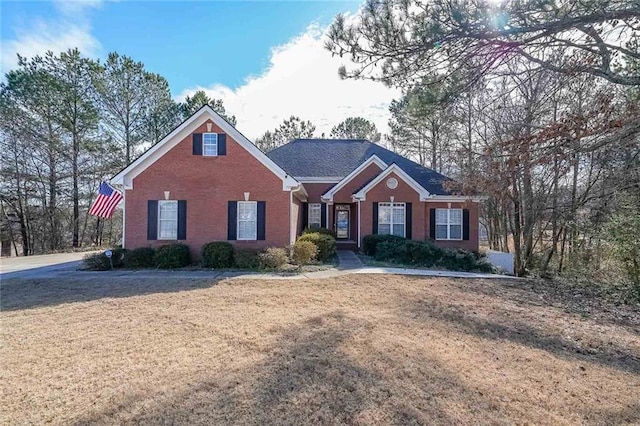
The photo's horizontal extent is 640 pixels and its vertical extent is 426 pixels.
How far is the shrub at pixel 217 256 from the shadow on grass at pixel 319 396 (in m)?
8.72

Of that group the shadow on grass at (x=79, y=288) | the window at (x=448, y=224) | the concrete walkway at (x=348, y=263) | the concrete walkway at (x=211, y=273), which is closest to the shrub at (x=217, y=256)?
the concrete walkway at (x=211, y=273)

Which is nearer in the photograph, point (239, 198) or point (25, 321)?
point (25, 321)

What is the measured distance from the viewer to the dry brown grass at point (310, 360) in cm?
358

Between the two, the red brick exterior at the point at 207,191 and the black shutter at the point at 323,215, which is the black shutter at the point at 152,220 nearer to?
the red brick exterior at the point at 207,191

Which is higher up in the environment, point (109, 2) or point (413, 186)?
point (109, 2)

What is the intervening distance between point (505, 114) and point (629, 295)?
8.91 meters

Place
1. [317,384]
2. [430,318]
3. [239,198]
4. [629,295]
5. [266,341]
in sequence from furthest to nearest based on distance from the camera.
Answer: [239,198] < [629,295] < [430,318] < [266,341] < [317,384]

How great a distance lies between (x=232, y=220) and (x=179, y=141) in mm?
4060

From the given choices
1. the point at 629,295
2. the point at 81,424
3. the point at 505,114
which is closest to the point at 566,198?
the point at 505,114

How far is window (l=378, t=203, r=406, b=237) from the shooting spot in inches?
704

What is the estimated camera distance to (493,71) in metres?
6.63

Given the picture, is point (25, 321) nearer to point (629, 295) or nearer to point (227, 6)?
point (227, 6)

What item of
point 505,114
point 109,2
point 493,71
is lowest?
point 493,71

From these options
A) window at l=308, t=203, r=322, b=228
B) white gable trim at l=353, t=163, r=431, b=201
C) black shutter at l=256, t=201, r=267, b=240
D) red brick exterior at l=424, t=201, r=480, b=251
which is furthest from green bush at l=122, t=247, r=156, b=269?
red brick exterior at l=424, t=201, r=480, b=251
